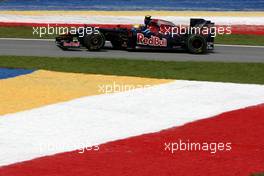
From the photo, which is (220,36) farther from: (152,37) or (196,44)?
(152,37)

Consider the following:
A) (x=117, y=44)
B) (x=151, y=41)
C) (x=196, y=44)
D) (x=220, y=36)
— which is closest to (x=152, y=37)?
(x=151, y=41)

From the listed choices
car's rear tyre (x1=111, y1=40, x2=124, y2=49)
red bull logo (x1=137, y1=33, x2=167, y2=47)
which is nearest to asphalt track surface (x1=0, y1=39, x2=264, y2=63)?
car's rear tyre (x1=111, y1=40, x2=124, y2=49)

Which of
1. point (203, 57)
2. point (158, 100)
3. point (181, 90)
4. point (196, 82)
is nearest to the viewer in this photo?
point (158, 100)

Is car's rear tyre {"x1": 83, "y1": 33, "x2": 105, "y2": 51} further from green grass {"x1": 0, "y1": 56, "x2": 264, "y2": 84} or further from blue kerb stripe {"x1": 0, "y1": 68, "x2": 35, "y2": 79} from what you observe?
blue kerb stripe {"x1": 0, "y1": 68, "x2": 35, "y2": 79}

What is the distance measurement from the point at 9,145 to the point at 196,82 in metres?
7.65

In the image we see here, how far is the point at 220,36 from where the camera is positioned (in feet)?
102

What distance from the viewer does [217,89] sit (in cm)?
1600

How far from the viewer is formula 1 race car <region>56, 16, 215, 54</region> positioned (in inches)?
898

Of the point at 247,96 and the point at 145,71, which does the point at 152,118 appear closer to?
the point at 247,96

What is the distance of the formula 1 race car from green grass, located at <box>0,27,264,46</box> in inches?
216

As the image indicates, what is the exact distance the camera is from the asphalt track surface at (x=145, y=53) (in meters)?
22.4

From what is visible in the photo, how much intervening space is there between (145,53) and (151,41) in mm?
633

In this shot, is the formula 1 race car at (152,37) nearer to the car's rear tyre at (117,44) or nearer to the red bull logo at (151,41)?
the red bull logo at (151,41)

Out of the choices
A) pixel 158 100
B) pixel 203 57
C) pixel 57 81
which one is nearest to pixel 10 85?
pixel 57 81
